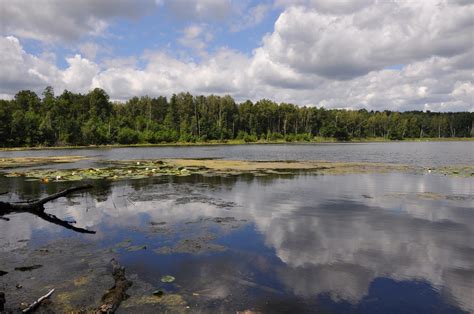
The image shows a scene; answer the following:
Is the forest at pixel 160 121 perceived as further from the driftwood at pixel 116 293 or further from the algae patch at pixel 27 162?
the driftwood at pixel 116 293

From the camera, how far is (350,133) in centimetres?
19362

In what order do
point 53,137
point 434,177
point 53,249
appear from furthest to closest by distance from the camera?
point 53,137, point 434,177, point 53,249

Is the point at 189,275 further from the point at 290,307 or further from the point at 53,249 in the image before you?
the point at 53,249

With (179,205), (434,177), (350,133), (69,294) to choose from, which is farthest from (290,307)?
(350,133)

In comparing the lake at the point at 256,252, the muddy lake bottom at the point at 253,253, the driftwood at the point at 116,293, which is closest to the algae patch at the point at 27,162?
the lake at the point at 256,252

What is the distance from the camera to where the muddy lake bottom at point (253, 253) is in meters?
8.16

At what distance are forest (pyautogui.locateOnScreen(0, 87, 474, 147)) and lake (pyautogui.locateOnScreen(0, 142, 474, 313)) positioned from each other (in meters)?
98.7

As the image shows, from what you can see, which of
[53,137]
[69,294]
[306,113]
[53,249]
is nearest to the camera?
[69,294]

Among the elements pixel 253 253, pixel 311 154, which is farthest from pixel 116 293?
pixel 311 154

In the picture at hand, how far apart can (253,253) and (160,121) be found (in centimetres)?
15633

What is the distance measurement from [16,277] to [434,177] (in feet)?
99.9

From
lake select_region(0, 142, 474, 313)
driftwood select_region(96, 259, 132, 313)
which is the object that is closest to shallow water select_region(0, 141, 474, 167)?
lake select_region(0, 142, 474, 313)

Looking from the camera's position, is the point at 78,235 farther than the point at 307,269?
Yes

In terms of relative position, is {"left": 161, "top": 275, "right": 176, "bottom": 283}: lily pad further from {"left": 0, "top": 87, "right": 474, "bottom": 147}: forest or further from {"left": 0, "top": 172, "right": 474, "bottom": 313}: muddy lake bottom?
{"left": 0, "top": 87, "right": 474, "bottom": 147}: forest
